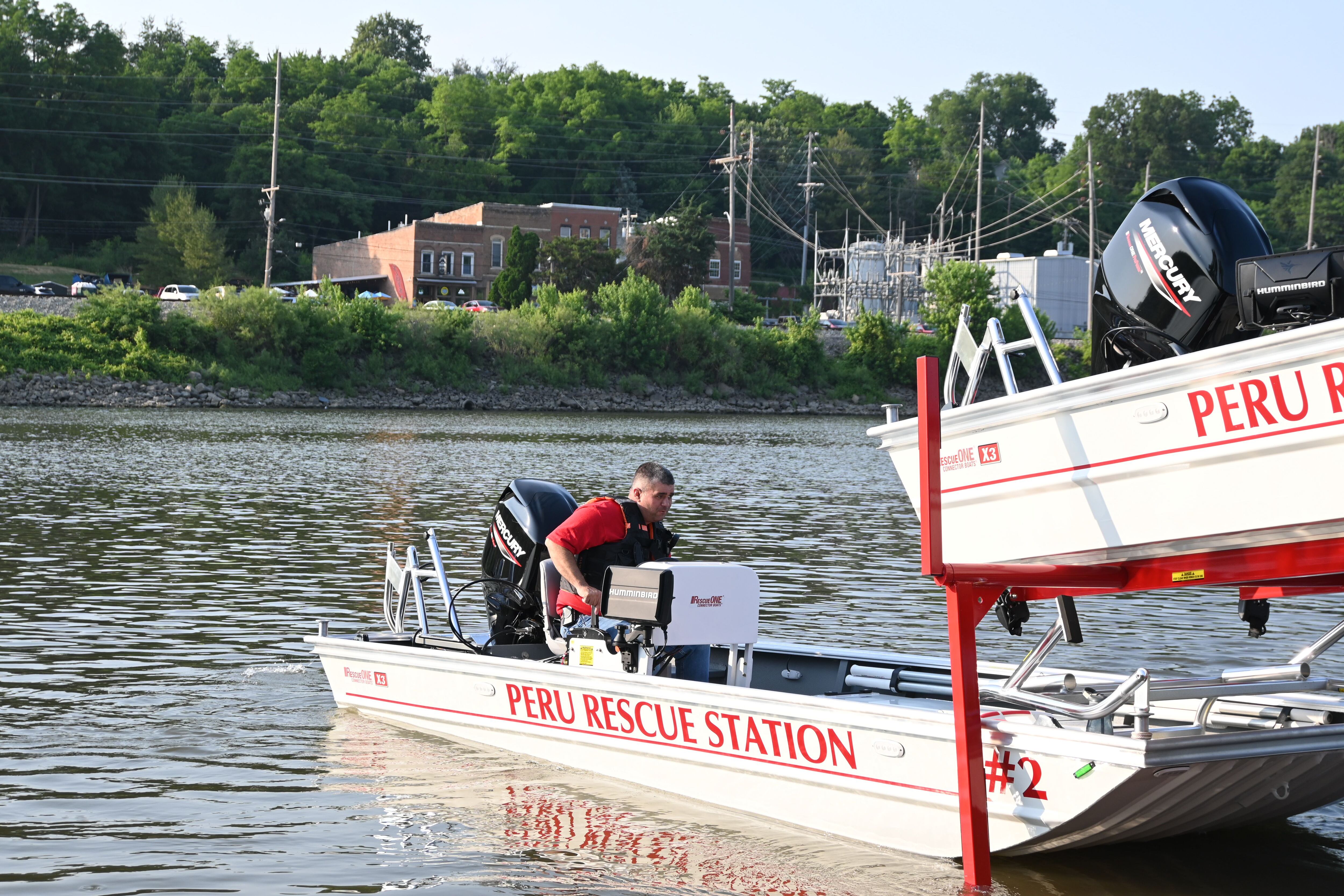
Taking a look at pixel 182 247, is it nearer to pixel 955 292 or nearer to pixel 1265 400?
pixel 955 292

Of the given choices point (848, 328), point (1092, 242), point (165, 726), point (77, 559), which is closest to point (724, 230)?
point (848, 328)

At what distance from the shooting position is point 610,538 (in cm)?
846

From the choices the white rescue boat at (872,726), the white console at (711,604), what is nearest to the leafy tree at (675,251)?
the white rescue boat at (872,726)

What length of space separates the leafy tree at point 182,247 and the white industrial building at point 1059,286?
49.1 m

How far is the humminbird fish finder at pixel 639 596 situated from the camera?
24.8 feet

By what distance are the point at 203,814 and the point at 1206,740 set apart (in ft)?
17.1

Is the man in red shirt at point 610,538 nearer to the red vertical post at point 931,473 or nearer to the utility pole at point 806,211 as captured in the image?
the red vertical post at point 931,473

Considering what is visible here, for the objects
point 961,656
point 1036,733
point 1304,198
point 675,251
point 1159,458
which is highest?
point 1304,198

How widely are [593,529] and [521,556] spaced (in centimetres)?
117

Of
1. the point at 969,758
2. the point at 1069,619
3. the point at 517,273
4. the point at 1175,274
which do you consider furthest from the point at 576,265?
the point at 969,758

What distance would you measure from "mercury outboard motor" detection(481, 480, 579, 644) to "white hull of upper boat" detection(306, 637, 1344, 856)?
1.87 feet

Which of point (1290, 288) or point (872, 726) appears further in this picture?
point (872, 726)

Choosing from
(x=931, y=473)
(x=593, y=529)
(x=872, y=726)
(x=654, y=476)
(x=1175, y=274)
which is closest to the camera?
(x=931, y=473)

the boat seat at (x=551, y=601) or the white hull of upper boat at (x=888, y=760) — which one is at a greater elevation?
the boat seat at (x=551, y=601)
